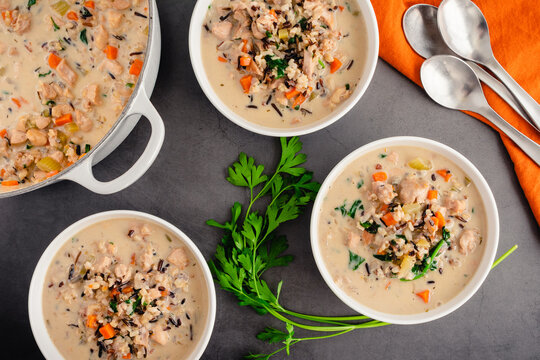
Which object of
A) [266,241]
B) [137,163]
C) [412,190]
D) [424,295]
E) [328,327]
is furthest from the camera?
[266,241]

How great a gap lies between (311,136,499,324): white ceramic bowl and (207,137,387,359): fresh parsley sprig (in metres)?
0.25

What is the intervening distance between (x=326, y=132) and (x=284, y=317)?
117cm

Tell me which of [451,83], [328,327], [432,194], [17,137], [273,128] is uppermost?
[451,83]

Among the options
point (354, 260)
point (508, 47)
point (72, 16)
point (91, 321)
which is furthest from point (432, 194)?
point (72, 16)

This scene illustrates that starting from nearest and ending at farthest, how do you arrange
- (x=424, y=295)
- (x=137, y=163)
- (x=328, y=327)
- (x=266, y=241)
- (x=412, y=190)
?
(x=137, y=163)
(x=412, y=190)
(x=424, y=295)
(x=328, y=327)
(x=266, y=241)

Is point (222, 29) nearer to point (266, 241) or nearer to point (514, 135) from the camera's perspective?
point (266, 241)

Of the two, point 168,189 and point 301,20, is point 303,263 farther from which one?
point 301,20

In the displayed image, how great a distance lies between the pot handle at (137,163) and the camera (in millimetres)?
2326

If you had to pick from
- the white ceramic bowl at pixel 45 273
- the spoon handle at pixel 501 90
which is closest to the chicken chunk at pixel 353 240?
the white ceramic bowl at pixel 45 273

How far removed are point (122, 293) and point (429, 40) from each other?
2368 mm

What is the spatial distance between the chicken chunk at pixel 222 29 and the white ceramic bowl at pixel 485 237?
95 centimetres

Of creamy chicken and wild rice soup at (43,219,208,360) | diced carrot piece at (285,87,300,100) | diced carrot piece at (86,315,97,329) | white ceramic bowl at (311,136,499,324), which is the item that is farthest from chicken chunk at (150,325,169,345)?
diced carrot piece at (285,87,300,100)

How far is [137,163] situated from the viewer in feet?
7.64

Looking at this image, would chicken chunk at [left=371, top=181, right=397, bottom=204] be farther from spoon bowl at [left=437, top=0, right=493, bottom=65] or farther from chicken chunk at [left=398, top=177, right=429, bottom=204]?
spoon bowl at [left=437, top=0, right=493, bottom=65]
